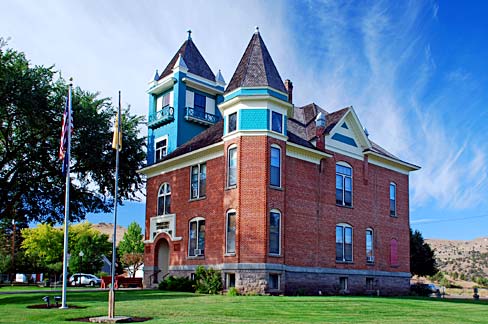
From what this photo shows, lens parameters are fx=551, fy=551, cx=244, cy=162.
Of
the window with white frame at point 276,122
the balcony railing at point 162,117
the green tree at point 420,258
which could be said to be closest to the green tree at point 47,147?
the balcony railing at point 162,117

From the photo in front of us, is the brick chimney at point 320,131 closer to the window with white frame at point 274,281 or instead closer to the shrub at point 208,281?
the window with white frame at point 274,281

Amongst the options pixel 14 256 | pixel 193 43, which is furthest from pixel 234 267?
pixel 14 256

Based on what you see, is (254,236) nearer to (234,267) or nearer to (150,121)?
(234,267)

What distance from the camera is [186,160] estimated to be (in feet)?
113

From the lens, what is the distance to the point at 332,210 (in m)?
33.4

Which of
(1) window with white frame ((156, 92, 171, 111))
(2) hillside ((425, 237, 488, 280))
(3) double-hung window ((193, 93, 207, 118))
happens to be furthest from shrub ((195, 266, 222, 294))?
(2) hillside ((425, 237, 488, 280))

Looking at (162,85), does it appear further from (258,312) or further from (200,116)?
(258,312)

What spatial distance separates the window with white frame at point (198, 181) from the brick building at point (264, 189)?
0.07 meters

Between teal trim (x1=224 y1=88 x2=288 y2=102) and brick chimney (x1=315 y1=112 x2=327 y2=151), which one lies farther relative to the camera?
brick chimney (x1=315 y1=112 x2=327 y2=151)

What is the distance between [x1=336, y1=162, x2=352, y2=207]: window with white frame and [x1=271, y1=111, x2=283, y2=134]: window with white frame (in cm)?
610

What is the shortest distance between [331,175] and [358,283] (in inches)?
274

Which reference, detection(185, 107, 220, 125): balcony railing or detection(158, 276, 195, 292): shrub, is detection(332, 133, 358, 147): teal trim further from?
detection(158, 276, 195, 292): shrub

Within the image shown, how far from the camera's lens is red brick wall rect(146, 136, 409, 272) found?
94.3ft

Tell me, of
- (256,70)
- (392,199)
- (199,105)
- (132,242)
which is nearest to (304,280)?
(392,199)
